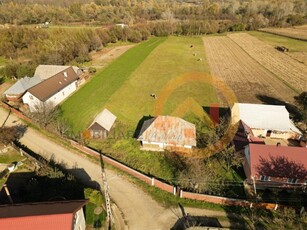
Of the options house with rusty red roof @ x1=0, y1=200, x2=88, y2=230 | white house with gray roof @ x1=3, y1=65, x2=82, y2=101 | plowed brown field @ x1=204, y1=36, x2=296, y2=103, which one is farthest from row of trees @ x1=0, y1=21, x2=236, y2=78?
house with rusty red roof @ x1=0, y1=200, x2=88, y2=230

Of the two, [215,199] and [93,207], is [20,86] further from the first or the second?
[215,199]

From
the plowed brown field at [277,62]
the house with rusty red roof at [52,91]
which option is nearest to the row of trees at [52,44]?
the house with rusty red roof at [52,91]

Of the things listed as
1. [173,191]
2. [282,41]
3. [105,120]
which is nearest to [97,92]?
[105,120]

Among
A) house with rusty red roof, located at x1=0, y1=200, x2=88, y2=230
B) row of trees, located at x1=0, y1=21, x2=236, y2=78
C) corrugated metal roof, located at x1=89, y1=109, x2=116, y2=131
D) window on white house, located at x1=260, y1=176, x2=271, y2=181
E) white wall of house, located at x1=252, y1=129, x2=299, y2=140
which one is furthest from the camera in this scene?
row of trees, located at x1=0, y1=21, x2=236, y2=78

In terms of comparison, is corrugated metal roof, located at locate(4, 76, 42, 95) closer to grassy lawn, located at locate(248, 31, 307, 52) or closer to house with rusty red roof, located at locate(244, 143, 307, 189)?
house with rusty red roof, located at locate(244, 143, 307, 189)

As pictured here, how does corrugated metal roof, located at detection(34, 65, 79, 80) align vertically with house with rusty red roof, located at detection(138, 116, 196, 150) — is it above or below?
above
